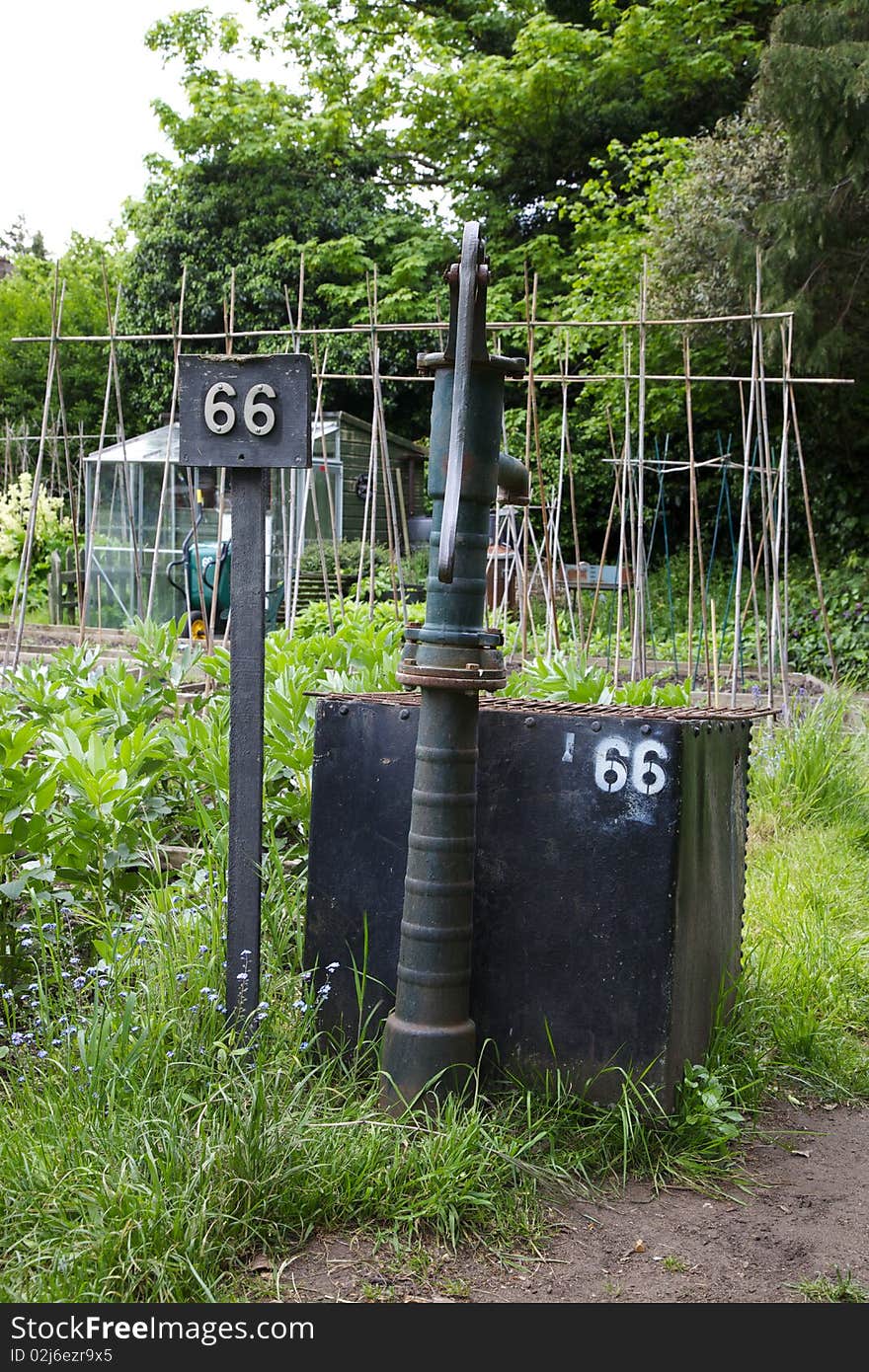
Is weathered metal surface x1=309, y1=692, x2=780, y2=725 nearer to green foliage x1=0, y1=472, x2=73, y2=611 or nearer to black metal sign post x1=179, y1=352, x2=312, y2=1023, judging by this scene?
black metal sign post x1=179, y1=352, x2=312, y2=1023

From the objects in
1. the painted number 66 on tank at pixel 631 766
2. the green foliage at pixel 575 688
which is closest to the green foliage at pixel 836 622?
the green foliage at pixel 575 688

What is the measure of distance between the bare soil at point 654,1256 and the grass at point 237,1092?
0.05m

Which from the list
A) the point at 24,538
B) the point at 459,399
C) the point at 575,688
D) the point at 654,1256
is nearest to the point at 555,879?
the point at 654,1256

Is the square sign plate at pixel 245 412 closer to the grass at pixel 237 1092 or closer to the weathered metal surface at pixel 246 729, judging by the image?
the weathered metal surface at pixel 246 729

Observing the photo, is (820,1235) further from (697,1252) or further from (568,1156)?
(568,1156)

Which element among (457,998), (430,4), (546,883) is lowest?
(457,998)

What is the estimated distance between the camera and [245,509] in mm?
2902

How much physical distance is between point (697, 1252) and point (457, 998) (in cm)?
69

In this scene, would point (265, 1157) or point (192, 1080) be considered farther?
point (192, 1080)

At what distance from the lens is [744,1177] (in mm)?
2643

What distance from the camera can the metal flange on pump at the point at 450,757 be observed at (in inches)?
102

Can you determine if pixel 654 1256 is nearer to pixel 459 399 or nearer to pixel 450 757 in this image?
pixel 450 757
